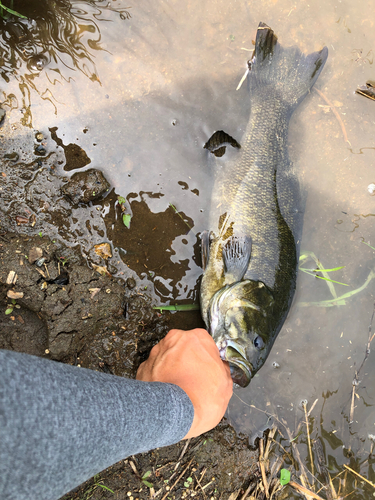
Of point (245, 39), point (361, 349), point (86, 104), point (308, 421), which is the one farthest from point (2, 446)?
point (245, 39)

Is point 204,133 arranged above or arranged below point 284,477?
above

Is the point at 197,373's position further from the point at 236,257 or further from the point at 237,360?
the point at 236,257

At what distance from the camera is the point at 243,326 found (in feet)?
8.66

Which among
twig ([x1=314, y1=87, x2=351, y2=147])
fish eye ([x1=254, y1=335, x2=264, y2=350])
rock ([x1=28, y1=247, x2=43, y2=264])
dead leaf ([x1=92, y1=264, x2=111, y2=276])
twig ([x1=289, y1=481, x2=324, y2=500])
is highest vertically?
twig ([x1=314, y1=87, x2=351, y2=147])

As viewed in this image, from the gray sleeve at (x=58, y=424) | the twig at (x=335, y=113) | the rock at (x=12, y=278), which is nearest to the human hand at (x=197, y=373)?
the gray sleeve at (x=58, y=424)

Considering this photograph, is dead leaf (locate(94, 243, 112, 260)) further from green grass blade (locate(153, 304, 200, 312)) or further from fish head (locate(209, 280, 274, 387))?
fish head (locate(209, 280, 274, 387))

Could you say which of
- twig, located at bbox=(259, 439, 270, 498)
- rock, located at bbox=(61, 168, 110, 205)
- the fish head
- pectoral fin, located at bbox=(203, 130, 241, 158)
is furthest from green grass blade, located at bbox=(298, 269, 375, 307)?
rock, located at bbox=(61, 168, 110, 205)

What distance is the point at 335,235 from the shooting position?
348 centimetres

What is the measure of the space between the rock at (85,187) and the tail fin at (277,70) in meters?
1.88

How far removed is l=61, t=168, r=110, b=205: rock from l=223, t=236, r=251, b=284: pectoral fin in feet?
4.61

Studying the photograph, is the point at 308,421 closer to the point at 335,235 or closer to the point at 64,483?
the point at 335,235

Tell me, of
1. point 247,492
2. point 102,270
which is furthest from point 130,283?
point 247,492

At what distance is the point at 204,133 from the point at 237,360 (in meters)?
2.31

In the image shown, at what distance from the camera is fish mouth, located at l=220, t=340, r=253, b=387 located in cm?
258
